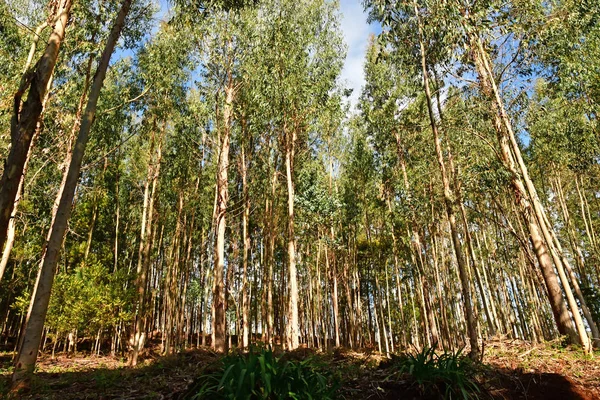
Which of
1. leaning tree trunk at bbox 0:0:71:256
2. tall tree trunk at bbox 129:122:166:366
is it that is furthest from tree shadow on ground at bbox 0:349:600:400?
tall tree trunk at bbox 129:122:166:366

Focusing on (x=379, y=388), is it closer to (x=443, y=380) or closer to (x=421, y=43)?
(x=443, y=380)

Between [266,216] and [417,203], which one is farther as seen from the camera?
[266,216]

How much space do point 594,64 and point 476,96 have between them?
15.5ft

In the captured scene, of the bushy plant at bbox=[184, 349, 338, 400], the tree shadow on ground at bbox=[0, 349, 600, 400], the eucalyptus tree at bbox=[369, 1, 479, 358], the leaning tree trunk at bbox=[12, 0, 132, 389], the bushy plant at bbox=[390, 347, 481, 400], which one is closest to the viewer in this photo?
the bushy plant at bbox=[184, 349, 338, 400]

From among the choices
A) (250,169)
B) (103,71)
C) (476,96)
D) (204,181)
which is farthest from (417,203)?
(103,71)

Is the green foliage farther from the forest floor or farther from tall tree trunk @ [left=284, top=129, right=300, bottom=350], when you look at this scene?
the forest floor

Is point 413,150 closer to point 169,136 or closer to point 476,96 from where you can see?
point 476,96

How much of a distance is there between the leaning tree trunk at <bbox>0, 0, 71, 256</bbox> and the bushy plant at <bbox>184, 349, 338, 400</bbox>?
2681 millimetres

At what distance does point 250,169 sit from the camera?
51.5ft

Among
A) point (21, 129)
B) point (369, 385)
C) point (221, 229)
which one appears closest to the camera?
point (369, 385)

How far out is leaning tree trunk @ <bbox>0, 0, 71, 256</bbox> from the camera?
372cm

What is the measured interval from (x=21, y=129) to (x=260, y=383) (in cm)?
390

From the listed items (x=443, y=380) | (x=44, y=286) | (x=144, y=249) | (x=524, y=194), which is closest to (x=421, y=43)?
(x=524, y=194)

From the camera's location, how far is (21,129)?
4000 millimetres
